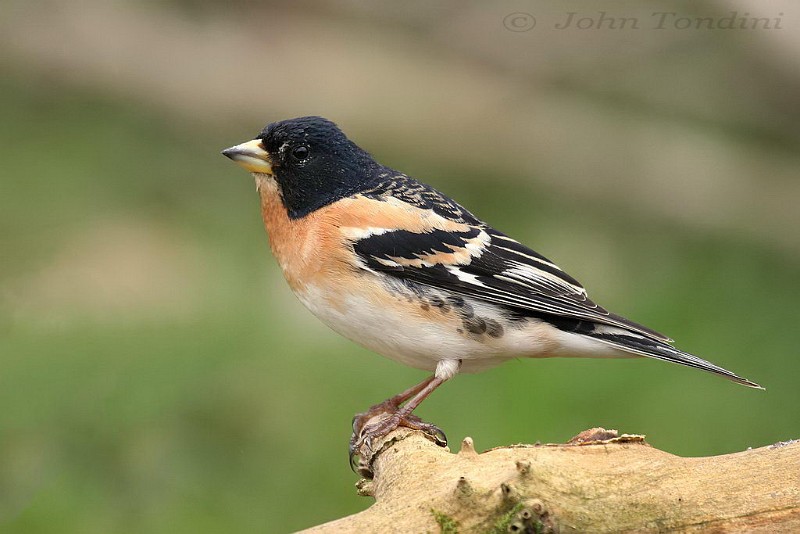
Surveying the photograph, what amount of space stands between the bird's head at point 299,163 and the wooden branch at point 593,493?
1556mm

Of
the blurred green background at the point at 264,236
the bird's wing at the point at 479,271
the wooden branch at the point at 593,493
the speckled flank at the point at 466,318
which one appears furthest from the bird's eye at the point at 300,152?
the blurred green background at the point at 264,236

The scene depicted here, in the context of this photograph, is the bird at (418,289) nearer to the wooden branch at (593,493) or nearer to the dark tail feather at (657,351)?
the dark tail feather at (657,351)

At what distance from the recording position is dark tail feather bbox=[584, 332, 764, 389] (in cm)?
401

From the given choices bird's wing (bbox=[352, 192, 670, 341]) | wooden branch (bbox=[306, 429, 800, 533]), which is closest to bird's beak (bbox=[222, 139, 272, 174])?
bird's wing (bbox=[352, 192, 670, 341])

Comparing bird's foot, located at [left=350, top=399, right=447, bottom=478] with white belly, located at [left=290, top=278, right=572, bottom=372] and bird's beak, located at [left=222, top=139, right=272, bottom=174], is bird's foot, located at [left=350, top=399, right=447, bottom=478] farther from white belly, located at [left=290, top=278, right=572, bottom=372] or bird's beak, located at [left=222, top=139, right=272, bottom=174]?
bird's beak, located at [left=222, top=139, right=272, bottom=174]

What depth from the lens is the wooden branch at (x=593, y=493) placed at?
9.81ft

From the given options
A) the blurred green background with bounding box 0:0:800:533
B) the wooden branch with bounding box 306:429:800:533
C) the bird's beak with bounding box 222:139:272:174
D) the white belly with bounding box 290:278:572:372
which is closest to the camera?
the wooden branch with bounding box 306:429:800:533

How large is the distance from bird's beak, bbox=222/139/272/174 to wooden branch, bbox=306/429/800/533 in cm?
170

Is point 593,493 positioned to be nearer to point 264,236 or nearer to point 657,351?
point 657,351

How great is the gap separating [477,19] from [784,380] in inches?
197

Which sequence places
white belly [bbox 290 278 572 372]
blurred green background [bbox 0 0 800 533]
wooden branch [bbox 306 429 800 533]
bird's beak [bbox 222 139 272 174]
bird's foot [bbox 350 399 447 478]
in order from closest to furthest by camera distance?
1. wooden branch [bbox 306 429 800 533]
2. bird's foot [bbox 350 399 447 478]
3. white belly [bbox 290 278 572 372]
4. bird's beak [bbox 222 139 272 174]
5. blurred green background [bbox 0 0 800 533]

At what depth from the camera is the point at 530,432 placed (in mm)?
6359

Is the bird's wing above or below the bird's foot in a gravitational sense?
above

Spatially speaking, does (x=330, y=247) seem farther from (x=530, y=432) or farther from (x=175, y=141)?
(x=175, y=141)
